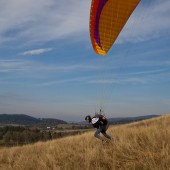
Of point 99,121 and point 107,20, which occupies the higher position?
point 107,20

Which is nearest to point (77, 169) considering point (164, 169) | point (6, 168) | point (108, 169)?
point (108, 169)

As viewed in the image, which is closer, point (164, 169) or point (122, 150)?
point (164, 169)

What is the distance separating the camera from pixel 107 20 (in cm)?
1054

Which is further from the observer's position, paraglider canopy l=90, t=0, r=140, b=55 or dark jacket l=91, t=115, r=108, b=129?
dark jacket l=91, t=115, r=108, b=129

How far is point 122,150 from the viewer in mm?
7719

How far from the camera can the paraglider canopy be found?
9547 millimetres

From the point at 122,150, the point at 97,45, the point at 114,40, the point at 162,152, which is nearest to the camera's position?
the point at 162,152

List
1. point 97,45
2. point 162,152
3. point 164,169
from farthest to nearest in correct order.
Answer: point 97,45 → point 162,152 → point 164,169

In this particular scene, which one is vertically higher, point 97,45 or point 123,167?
point 97,45

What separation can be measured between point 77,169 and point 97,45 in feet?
20.1

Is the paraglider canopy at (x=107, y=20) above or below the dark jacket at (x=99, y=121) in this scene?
above

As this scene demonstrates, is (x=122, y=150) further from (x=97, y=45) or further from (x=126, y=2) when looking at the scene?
(x=97, y=45)

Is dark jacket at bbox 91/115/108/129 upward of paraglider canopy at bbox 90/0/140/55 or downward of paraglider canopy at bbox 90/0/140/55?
downward

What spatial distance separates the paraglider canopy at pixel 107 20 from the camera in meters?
9.55
